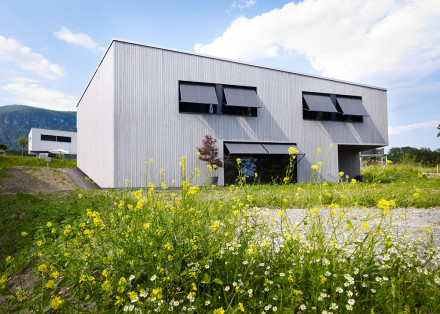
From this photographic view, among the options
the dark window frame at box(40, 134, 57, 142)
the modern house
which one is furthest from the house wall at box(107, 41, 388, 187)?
the dark window frame at box(40, 134, 57, 142)

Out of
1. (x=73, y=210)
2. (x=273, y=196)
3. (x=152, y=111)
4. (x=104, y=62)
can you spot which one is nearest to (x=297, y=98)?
(x=152, y=111)

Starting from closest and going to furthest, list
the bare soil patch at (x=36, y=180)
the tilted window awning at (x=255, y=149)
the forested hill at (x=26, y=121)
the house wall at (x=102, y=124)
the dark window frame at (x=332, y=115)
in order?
the bare soil patch at (x=36, y=180) < the house wall at (x=102, y=124) < the tilted window awning at (x=255, y=149) < the dark window frame at (x=332, y=115) < the forested hill at (x=26, y=121)

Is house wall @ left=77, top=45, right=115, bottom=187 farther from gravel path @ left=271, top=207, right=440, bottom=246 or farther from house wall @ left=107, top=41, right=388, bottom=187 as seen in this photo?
gravel path @ left=271, top=207, right=440, bottom=246

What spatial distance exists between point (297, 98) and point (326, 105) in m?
1.84

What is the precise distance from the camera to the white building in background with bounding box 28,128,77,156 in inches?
1634

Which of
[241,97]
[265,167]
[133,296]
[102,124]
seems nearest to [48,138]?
[102,124]

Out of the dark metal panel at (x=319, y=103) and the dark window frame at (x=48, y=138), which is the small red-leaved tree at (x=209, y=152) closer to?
the dark metal panel at (x=319, y=103)

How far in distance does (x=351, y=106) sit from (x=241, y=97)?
7401 mm

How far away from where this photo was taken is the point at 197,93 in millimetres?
12047

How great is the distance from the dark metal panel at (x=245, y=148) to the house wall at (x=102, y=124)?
211 inches

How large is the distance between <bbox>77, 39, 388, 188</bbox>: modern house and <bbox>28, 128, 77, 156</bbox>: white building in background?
33.9 meters

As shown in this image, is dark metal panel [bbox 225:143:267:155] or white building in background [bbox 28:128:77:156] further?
white building in background [bbox 28:128:77:156]

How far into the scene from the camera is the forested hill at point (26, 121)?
14012 centimetres

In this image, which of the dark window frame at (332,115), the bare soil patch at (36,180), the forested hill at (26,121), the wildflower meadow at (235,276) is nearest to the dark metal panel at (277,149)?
the dark window frame at (332,115)
